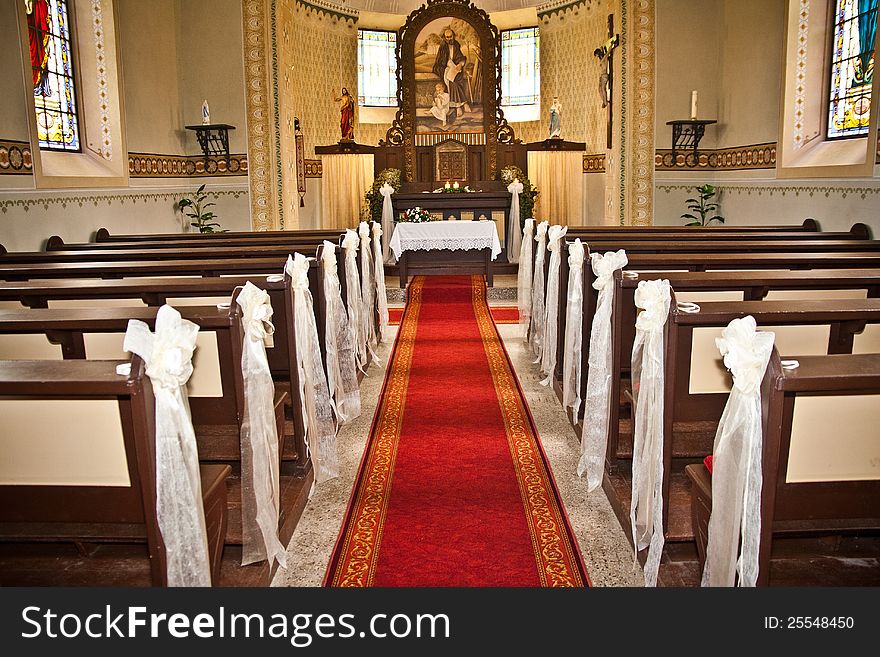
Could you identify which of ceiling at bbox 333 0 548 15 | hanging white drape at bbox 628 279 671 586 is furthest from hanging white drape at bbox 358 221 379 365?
ceiling at bbox 333 0 548 15

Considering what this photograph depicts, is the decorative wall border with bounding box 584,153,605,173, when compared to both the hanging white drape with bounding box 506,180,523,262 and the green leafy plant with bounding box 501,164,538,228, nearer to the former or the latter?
the green leafy plant with bounding box 501,164,538,228

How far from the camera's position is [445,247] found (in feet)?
34.4

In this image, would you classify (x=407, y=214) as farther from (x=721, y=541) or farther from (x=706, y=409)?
(x=721, y=541)

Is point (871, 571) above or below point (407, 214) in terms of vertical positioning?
below

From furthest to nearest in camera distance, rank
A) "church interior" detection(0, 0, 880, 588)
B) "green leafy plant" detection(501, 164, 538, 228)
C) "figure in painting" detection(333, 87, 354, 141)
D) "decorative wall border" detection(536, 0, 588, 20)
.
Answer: "decorative wall border" detection(536, 0, 588, 20) < "figure in painting" detection(333, 87, 354, 141) < "green leafy plant" detection(501, 164, 538, 228) < "church interior" detection(0, 0, 880, 588)

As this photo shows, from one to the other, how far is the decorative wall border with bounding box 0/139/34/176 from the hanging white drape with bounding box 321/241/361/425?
3.65m

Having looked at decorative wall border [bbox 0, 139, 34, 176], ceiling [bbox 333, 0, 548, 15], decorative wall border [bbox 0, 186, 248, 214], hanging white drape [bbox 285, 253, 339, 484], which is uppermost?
ceiling [bbox 333, 0, 548, 15]

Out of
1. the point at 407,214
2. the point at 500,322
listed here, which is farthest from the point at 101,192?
the point at 500,322

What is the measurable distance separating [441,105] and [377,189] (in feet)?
8.49

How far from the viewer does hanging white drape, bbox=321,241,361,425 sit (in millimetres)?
4762

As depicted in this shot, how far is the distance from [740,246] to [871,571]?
3676 millimetres

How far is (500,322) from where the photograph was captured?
821 centimetres

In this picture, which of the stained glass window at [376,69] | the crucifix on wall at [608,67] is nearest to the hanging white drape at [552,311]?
the crucifix on wall at [608,67]

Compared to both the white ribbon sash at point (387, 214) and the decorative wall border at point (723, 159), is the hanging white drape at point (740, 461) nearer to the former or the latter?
the decorative wall border at point (723, 159)
